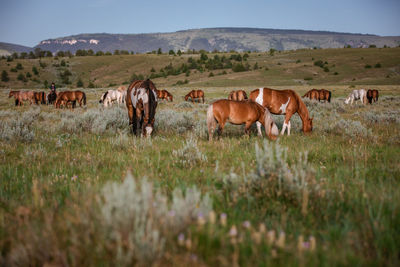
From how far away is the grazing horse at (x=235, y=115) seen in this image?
746 centimetres

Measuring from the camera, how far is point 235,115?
7582 millimetres

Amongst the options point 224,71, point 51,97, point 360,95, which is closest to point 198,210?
point 51,97

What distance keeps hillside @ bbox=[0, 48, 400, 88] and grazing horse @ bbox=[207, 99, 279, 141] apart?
53.6 m

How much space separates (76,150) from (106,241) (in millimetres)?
5063

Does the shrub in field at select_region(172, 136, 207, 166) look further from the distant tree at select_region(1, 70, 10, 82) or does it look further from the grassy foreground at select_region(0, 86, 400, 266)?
the distant tree at select_region(1, 70, 10, 82)

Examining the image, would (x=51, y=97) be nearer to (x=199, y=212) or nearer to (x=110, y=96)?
(x=110, y=96)

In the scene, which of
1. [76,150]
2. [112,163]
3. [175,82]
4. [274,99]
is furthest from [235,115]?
[175,82]

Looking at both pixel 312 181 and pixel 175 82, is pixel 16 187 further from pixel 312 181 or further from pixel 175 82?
pixel 175 82

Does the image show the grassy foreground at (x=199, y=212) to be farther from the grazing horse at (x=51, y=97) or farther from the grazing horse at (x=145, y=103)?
the grazing horse at (x=51, y=97)

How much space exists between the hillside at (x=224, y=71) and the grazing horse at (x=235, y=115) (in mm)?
53617

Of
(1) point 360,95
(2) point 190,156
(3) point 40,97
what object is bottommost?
(2) point 190,156

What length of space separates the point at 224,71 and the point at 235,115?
7764 centimetres

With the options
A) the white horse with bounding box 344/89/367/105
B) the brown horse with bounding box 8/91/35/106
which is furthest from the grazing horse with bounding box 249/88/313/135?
the brown horse with bounding box 8/91/35/106

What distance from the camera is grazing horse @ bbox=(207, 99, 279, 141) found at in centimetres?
746
